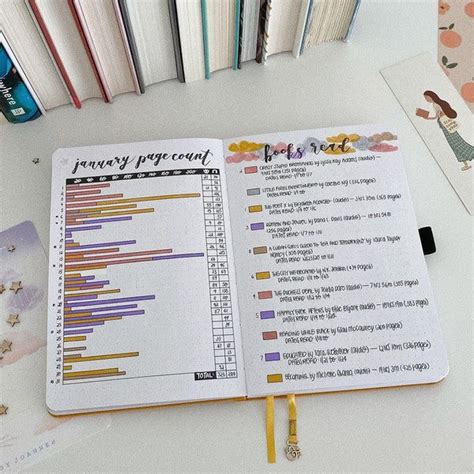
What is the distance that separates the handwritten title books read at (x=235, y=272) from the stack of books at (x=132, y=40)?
0.09 m

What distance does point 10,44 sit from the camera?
0.63m

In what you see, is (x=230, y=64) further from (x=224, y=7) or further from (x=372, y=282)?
(x=372, y=282)

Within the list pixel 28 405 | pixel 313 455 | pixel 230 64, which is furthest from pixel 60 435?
pixel 230 64

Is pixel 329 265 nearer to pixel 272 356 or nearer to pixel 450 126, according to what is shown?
pixel 272 356

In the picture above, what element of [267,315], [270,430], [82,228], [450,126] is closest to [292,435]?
[270,430]

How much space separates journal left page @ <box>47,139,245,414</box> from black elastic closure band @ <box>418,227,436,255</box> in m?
0.23

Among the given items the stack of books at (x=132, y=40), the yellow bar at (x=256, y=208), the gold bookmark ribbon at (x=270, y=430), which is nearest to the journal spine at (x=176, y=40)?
the stack of books at (x=132, y=40)

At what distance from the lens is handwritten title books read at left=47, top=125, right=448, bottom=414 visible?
594 mm

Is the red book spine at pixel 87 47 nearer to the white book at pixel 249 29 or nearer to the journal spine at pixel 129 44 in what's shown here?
the journal spine at pixel 129 44

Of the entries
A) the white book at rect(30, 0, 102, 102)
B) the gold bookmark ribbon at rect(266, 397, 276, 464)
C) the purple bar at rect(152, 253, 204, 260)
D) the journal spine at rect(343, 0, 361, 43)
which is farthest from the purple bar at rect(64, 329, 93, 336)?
the journal spine at rect(343, 0, 361, 43)

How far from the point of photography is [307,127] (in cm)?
74

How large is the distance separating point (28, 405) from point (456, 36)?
0.75 metres

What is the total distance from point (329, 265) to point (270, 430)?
0.64 ft

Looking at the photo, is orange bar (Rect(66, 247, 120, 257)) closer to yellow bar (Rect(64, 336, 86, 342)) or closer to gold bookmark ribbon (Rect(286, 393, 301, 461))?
yellow bar (Rect(64, 336, 86, 342))
